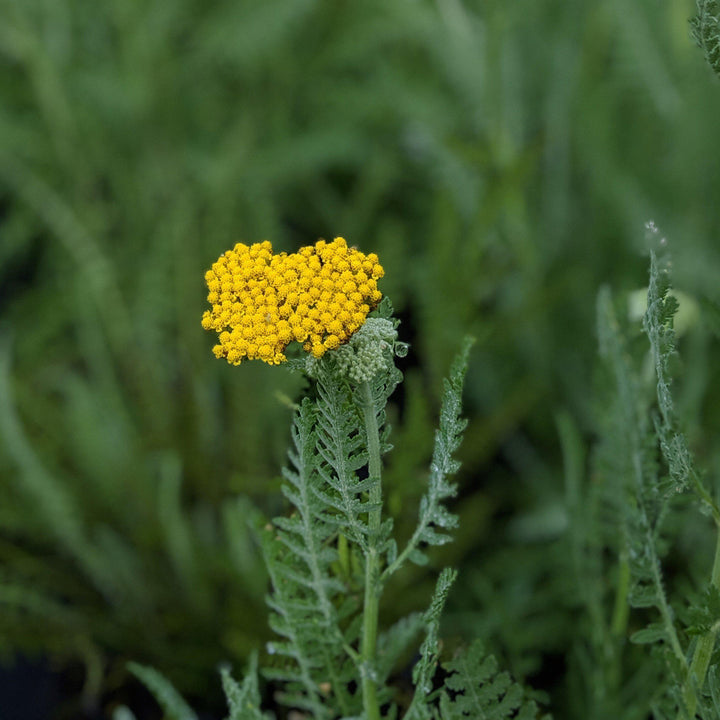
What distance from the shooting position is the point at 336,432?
303 millimetres

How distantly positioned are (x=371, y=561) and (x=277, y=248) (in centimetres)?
66

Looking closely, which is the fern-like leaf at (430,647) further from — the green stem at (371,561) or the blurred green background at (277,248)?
the blurred green background at (277,248)

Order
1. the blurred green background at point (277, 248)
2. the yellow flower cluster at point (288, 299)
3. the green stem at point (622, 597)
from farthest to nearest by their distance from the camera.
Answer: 1. the blurred green background at point (277, 248)
2. the green stem at point (622, 597)
3. the yellow flower cluster at point (288, 299)

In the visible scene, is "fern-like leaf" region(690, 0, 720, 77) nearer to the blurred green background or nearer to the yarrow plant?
the yarrow plant

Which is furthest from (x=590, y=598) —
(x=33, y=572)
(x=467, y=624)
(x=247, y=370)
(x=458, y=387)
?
(x=33, y=572)

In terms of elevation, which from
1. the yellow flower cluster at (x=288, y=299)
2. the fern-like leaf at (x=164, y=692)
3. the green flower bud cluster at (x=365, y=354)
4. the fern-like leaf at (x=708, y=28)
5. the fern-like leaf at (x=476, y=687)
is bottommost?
the fern-like leaf at (x=164, y=692)

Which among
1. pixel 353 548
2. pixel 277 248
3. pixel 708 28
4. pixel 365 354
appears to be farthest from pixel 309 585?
pixel 277 248

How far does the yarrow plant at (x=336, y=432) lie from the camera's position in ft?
0.98

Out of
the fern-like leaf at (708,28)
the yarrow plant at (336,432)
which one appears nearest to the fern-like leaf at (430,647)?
the yarrow plant at (336,432)

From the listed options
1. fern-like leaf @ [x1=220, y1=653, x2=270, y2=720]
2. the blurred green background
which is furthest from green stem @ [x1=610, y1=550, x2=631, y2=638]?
fern-like leaf @ [x1=220, y1=653, x2=270, y2=720]

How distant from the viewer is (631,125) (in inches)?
42.2

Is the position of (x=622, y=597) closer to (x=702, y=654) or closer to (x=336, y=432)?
→ (x=702, y=654)

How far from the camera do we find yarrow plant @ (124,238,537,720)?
297mm

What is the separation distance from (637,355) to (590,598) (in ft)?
0.52
